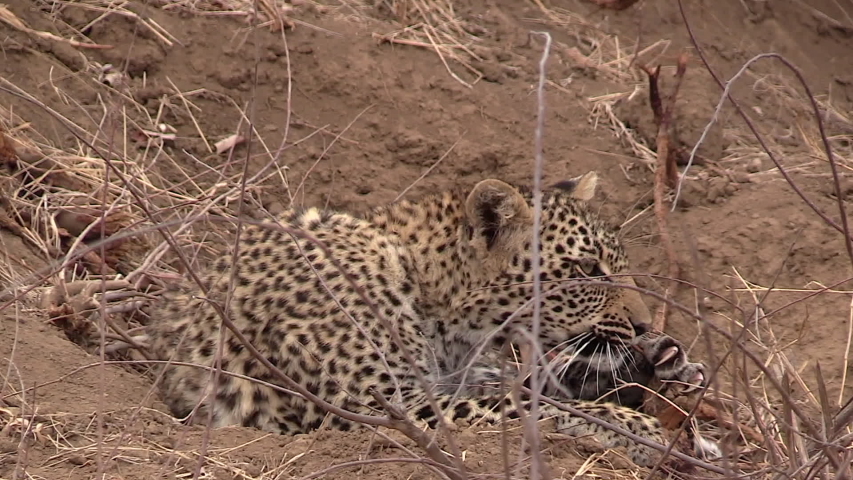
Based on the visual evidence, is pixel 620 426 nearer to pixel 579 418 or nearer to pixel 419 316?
pixel 579 418

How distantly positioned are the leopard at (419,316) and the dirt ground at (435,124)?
525 mm

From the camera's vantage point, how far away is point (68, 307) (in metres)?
5.71

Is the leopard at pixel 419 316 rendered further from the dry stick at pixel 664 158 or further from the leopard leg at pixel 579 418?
the dry stick at pixel 664 158

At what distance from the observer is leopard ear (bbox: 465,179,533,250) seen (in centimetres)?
553

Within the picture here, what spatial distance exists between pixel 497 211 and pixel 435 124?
2725 millimetres

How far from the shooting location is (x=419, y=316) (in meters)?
5.65

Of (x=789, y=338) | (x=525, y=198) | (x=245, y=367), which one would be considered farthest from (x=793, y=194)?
(x=245, y=367)

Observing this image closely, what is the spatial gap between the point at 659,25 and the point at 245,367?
5669 millimetres

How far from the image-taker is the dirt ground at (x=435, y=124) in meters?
6.82

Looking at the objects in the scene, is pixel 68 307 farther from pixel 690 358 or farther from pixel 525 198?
pixel 690 358

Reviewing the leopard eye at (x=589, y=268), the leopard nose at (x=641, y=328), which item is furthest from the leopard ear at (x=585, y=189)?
the leopard nose at (x=641, y=328)

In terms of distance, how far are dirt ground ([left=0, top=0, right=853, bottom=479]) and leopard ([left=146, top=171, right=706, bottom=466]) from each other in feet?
1.72

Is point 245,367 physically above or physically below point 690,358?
above

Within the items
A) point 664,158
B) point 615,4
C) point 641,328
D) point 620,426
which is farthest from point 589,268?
point 615,4
